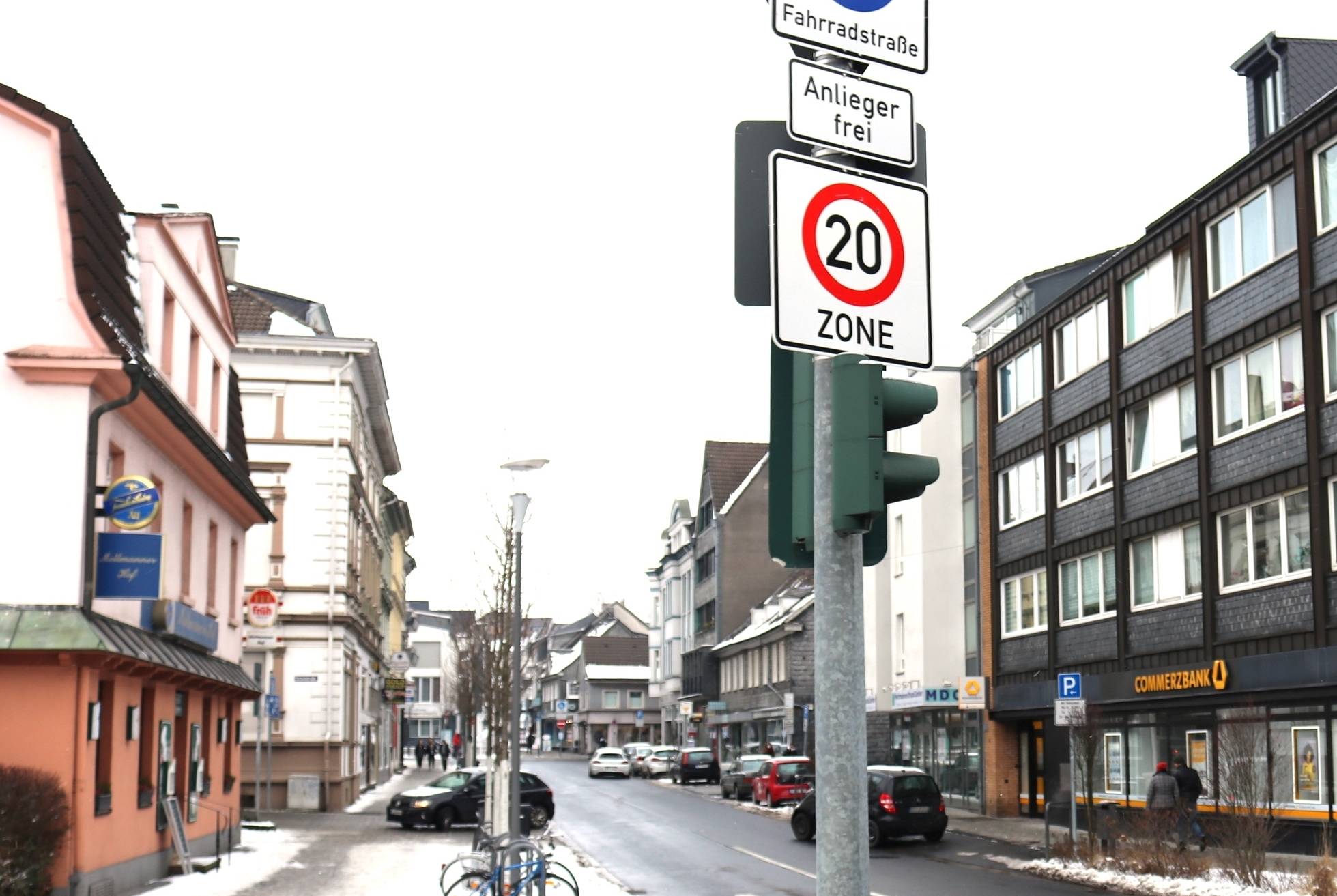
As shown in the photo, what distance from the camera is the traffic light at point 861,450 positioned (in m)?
4.54

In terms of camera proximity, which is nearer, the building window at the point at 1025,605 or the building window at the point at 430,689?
the building window at the point at 1025,605

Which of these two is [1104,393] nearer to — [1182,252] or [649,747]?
[1182,252]

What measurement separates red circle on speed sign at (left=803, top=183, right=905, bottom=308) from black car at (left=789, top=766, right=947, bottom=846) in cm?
2847

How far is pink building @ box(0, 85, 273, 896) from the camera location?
61.3 feet

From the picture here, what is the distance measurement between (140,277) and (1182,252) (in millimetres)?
20785

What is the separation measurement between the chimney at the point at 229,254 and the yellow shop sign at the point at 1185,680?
79.8ft

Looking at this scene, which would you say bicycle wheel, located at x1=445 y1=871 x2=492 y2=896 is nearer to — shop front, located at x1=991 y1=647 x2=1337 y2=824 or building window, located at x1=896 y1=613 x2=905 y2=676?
shop front, located at x1=991 y1=647 x2=1337 y2=824

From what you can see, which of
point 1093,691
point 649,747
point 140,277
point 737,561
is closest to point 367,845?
point 140,277

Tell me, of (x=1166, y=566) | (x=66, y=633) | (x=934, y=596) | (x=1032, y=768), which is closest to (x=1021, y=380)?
Answer: (x=934, y=596)

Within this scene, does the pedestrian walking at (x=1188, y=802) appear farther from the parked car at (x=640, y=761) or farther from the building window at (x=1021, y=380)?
the parked car at (x=640, y=761)

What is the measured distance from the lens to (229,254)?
1660 inches

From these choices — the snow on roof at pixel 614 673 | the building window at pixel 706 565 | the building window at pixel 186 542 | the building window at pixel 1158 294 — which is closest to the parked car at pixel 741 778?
the building window at pixel 1158 294

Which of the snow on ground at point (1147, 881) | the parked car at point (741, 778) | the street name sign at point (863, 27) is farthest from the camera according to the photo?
the parked car at point (741, 778)

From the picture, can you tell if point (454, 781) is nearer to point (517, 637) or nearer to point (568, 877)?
point (517, 637)
